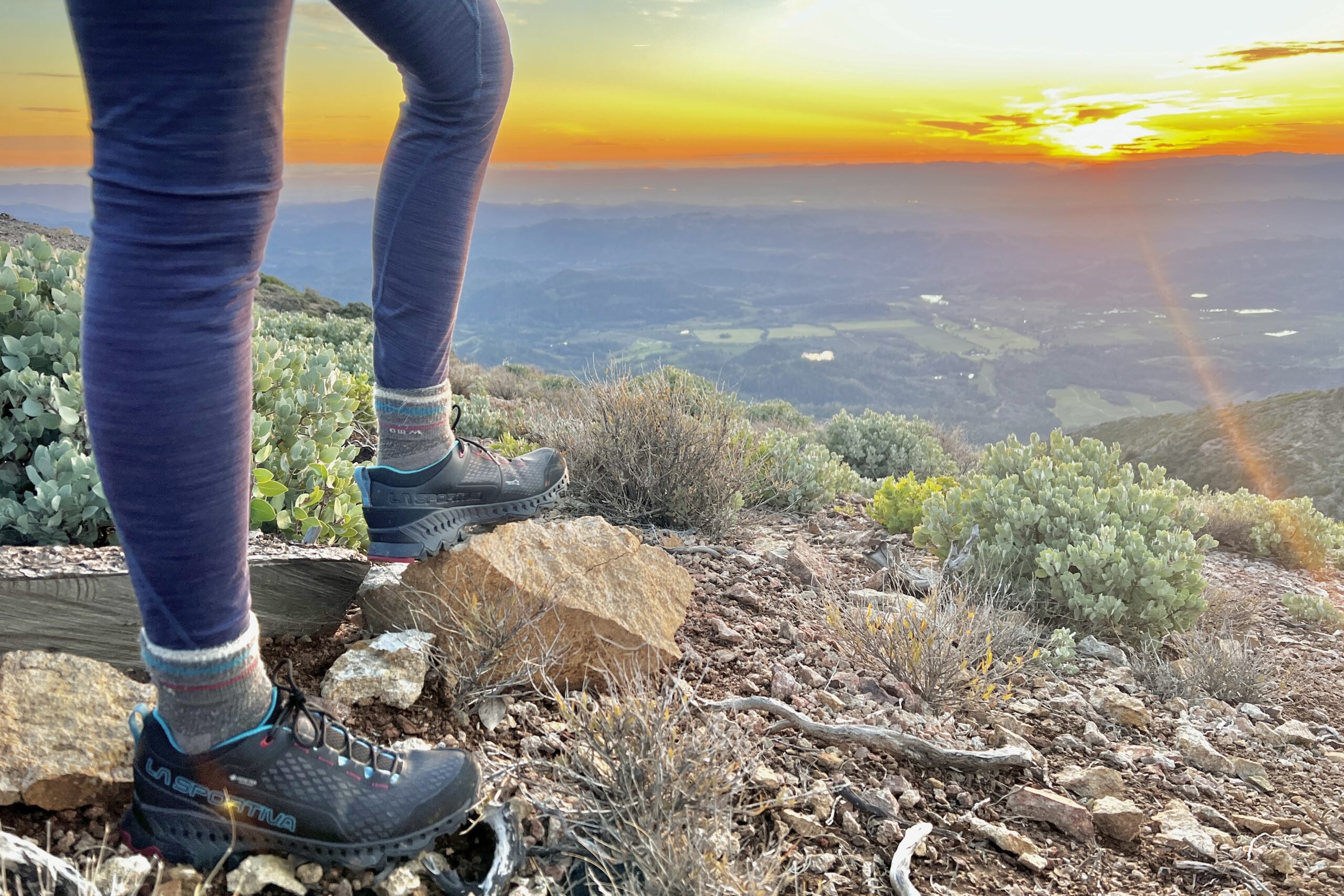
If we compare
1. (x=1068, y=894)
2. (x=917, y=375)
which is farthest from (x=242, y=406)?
(x=917, y=375)

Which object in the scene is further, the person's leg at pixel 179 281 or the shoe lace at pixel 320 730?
the shoe lace at pixel 320 730

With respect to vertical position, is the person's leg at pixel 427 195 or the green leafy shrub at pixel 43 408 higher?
the person's leg at pixel 427 195

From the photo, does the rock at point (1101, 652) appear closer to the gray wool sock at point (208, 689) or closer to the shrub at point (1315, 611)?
the shrub at point (1315, 611)

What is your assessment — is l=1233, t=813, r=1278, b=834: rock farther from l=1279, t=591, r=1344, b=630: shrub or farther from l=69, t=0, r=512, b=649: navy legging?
l=1279, t=591, r=1344, b=630: shrub

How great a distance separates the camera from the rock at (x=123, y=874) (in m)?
1.16

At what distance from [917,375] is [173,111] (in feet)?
326

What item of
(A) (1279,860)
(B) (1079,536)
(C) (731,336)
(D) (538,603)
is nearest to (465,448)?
(D) (538,603)

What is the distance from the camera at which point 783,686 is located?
7.14 feet

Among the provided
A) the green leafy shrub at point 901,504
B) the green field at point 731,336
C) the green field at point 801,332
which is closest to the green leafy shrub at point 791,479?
the green leafy shrub at point 901,504

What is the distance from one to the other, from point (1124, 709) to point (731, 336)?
114 metres

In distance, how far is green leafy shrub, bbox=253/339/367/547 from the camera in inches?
95.7

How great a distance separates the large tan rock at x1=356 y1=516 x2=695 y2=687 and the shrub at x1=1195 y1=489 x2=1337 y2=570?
5.26m

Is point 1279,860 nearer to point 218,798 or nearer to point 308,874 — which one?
point 308,874

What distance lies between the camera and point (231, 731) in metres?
1.26
